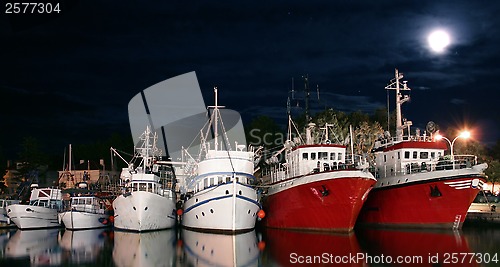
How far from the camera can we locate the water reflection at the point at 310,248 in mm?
24656

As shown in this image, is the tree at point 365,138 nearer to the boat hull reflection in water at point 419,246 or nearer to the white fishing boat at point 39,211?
the boat hull reflection in water at point 419,246

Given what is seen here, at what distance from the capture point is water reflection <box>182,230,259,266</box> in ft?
82.6

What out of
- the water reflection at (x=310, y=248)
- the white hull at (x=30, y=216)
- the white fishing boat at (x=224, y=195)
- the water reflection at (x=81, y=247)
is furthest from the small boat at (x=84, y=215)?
the water reflection at (x=310, y=248)

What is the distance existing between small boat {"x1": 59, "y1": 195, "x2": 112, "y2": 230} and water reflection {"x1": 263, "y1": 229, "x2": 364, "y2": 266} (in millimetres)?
19065

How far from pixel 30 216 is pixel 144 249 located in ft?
79.5

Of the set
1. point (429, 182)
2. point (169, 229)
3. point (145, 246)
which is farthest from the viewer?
point (169, 229)

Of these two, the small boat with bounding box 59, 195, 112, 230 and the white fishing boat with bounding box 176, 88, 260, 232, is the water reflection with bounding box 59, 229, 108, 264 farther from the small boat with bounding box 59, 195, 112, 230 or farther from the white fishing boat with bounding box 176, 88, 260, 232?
the white fishing boat with bounding box 176, 88, 260, 232

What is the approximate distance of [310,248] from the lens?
2917 centimetres

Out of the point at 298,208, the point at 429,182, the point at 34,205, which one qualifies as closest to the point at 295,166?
the point at 298,208

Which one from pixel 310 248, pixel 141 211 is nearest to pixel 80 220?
pixel 141 211

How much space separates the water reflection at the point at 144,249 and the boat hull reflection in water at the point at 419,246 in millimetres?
10665

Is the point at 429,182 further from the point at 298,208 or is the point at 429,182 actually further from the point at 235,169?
the point at 235,169

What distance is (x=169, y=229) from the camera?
45688 mm

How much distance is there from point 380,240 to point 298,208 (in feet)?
26.3
